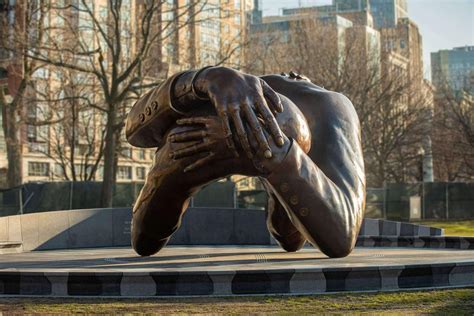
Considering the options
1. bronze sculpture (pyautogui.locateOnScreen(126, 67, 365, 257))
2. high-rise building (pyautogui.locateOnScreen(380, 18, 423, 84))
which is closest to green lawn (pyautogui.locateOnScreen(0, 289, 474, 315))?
bronze sculpture (pyautogui.locateOnScreen(126, 67, 365, 257))

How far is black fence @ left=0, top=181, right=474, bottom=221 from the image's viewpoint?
24.8m

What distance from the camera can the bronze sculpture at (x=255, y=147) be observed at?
669 cm

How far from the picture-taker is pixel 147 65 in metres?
28.3

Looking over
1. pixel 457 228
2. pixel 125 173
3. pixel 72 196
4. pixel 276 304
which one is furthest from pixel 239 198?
pixel 125 173

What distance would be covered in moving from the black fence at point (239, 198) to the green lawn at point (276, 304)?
53.7ft

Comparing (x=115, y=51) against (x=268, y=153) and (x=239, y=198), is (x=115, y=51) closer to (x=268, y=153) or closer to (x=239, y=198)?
(x=239, y=198)

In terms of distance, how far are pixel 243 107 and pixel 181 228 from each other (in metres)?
8.69

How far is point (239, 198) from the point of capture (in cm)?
3078

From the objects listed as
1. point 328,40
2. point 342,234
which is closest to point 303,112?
point 342,234

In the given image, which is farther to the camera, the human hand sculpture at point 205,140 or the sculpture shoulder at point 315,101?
the sculpture shoulder at point 315,101

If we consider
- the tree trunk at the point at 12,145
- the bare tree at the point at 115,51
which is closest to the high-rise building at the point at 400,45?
the bare tree at the point at 115,51

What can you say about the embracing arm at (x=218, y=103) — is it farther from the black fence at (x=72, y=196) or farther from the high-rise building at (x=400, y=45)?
the high-rise building at (x=400, y=45)

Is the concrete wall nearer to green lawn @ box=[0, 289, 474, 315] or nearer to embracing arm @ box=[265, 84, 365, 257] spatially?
embracing arm @ box=[265, 84, 365, 257]

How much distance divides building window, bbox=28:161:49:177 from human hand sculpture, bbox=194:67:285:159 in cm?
4974
